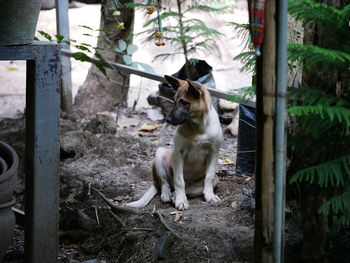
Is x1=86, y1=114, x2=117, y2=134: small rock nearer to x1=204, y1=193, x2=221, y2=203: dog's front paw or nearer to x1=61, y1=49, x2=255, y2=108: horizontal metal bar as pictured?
x1=61, y1=49, x2=255, y2=108: horizontal metal bar

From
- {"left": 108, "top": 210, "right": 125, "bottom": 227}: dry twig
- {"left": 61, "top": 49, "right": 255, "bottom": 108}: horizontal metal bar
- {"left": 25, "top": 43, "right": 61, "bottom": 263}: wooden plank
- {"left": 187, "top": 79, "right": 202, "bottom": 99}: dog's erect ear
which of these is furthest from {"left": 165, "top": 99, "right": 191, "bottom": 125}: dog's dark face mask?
{"left": 25, "top": 43, "right": 61, "bottom": 263}: wooden plank

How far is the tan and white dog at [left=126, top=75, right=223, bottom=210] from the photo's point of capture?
4.64 meters

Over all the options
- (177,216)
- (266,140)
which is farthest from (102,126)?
(266,140)

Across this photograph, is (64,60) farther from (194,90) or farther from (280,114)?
(280,114)

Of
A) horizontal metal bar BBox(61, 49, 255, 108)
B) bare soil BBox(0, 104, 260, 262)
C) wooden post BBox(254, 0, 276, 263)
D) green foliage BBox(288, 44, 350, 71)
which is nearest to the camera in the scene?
wooden post BBox(254, 0, 276, 263)

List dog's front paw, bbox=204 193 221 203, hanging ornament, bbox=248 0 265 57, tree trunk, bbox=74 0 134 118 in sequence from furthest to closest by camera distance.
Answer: tree trunk, bbox=74 0 134 118
dog's front paw, bbox=204 193 221 203
hanging ornament, bbox=248 0 265 57

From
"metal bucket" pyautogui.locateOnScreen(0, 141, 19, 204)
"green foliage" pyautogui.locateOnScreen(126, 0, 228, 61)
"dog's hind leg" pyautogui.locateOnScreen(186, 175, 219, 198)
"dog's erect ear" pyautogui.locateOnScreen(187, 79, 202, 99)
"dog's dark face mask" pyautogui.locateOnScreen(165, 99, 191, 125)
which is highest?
"green foliage" pyautogui.locateOnScreen(126, 0, 228, 61)

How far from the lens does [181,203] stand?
470cm

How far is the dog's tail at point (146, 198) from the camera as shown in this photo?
4781 millimetres

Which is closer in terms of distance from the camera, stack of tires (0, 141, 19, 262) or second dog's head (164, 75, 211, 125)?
stack of tires (0, 141, 19, 262)

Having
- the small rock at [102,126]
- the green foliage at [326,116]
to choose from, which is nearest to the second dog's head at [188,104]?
the green foliage at [326,116]

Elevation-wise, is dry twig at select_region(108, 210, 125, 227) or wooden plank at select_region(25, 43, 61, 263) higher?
wooden plank at select_region(25, 43, 61, 263)

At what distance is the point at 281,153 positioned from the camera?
2.49m

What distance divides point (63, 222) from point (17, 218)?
46cm
